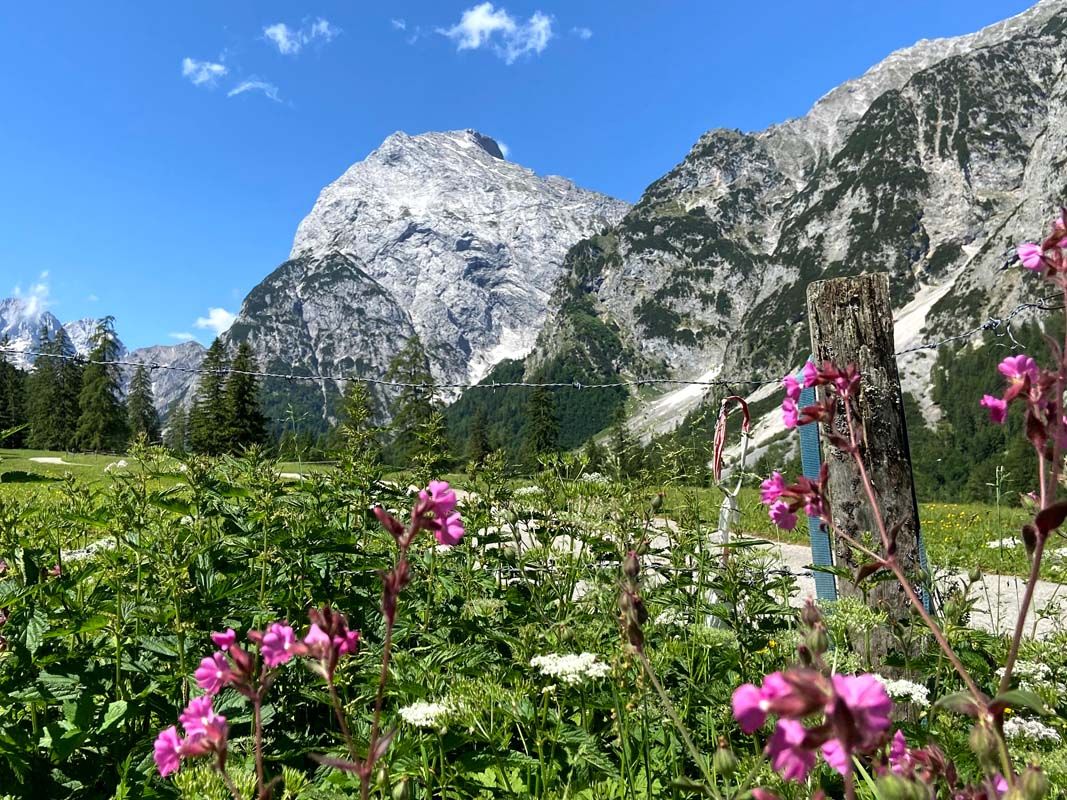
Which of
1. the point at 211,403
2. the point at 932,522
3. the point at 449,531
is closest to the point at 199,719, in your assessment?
the point at 449,531

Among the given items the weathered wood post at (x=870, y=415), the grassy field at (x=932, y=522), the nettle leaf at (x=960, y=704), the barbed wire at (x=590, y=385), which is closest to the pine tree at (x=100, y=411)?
the grassy field at (x=932, y=522)

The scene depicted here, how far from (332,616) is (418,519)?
26 centimetres

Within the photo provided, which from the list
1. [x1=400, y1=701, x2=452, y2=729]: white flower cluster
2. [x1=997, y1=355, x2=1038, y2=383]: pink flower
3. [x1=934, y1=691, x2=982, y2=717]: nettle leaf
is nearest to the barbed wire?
[x1=997, y1=355, x2=1038, y2=383]: pink flower

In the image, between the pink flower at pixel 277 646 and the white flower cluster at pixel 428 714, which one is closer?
the pink flower at pixel 277 646

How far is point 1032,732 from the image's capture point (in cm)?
234

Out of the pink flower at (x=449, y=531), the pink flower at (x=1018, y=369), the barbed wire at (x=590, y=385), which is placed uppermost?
the barbed wire at (x=590, y=385)

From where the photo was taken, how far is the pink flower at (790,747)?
0.79 m

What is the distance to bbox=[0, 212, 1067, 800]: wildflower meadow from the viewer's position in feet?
4.55

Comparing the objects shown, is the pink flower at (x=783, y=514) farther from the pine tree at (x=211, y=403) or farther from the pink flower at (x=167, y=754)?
the pine tree at (x=211, y=403)

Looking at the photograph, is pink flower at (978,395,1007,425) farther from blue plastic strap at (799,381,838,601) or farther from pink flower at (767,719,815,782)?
blue plastic strap at (799,381,838,601)

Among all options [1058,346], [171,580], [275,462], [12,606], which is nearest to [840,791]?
[1058,346]

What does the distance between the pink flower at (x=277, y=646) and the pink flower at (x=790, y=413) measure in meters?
1.53

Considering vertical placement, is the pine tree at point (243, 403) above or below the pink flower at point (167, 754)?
above

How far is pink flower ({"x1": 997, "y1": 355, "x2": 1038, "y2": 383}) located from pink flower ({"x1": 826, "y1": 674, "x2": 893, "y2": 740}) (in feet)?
3.12
